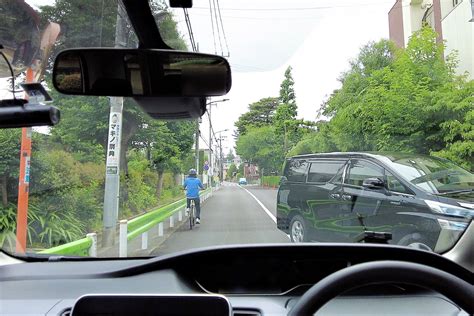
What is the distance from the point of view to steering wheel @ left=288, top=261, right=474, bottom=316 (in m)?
1.12

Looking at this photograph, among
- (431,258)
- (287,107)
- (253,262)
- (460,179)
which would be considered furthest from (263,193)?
(431,258)

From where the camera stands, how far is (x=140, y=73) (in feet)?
7.16

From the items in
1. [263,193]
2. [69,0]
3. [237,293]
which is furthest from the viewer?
[263,193]

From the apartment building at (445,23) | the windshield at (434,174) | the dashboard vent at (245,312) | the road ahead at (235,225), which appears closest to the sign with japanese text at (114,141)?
the road ahead at (235,225)

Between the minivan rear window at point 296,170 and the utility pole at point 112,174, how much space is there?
4.82 ft

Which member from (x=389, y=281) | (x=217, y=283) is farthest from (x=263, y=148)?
(x=389, y=281)

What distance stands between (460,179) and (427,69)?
1511 millimetres

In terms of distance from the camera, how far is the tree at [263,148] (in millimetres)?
3861

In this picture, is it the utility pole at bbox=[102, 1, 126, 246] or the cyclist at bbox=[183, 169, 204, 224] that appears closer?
the utility pole at bbox=[102, 1, 126, 246]

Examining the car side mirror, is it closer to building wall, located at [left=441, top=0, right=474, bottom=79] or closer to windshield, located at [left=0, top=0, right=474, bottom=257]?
windshield, located at [left=0, top=0, right=474, bottom=257]

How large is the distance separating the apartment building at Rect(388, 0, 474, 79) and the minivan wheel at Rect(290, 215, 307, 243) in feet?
6.39

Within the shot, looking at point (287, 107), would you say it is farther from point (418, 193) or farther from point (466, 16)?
point (466, 16)

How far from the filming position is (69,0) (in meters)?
2.47

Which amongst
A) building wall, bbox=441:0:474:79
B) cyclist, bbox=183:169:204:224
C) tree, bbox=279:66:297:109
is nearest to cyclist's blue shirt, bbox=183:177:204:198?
cyclist, bbox=183:169:204:224
